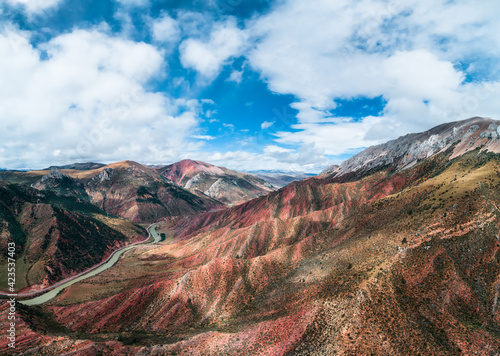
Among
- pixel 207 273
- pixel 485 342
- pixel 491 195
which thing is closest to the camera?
pixel 485 342

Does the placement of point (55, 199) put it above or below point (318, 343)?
above

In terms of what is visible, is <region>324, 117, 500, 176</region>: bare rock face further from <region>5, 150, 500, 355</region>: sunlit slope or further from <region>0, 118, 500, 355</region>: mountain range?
<region>5, 150, 500, 355</region>: sunlit slope

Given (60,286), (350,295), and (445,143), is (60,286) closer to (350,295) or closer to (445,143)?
(350,295)

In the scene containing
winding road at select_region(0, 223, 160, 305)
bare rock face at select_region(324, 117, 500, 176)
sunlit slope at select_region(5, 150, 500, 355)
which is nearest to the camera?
sunlit slope at select_region(5, 150, 500, 355)

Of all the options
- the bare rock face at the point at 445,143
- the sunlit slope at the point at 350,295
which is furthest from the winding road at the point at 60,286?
the bare rock face at the point at 445,143

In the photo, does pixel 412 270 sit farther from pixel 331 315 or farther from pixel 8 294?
pixel 8 294

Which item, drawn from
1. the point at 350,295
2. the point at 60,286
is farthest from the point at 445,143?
the point at 60,286

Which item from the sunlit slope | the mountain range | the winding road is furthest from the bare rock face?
the winding road

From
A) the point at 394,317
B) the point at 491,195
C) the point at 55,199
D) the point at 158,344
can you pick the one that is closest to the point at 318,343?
the point at 394,317

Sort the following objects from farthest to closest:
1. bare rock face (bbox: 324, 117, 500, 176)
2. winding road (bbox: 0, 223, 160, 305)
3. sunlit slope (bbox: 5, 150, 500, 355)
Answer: bare rock face (bbox: 324, 117, 500, 176) → winding road (bbox: 0, 223, 160, 305) → sunlit slope (bbox: 5, 150, 500, 355)
